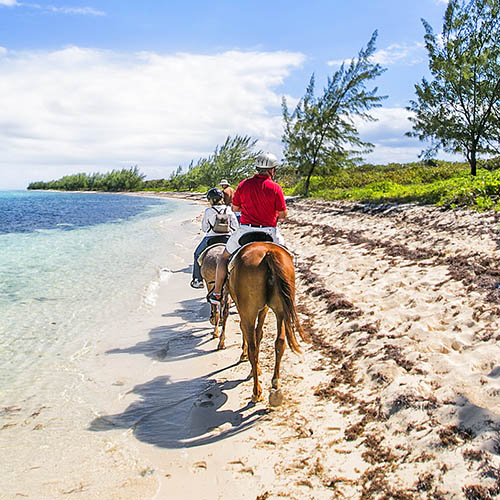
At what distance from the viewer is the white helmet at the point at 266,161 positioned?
231 inches

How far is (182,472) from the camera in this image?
421cm

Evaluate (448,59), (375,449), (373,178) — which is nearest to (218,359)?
(375,449)

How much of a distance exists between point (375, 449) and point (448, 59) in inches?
896

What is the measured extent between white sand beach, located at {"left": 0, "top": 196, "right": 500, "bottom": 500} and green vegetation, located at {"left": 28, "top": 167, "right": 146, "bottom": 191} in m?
147

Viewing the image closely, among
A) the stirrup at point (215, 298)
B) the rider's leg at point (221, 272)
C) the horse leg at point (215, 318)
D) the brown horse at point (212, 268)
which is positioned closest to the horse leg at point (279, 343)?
the rider's leg at point (221, 272)

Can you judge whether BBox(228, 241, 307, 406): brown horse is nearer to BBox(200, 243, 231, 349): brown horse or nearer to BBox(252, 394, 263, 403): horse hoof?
BBox(252, 394, 263, 403): horse hoof

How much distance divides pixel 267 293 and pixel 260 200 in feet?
4.76

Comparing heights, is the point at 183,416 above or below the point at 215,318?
below

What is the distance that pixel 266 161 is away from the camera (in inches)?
231

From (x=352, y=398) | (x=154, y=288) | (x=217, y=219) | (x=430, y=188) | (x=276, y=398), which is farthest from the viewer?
(x=430, y=188)

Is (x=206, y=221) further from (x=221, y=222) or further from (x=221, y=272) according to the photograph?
(x=221, y=272)

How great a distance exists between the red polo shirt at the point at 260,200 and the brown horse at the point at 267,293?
0.63 m

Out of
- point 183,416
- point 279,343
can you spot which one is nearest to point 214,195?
point 279,343

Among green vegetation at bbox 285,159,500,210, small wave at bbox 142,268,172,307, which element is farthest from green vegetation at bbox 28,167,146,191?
small wave at bbox 142,268,172,307
